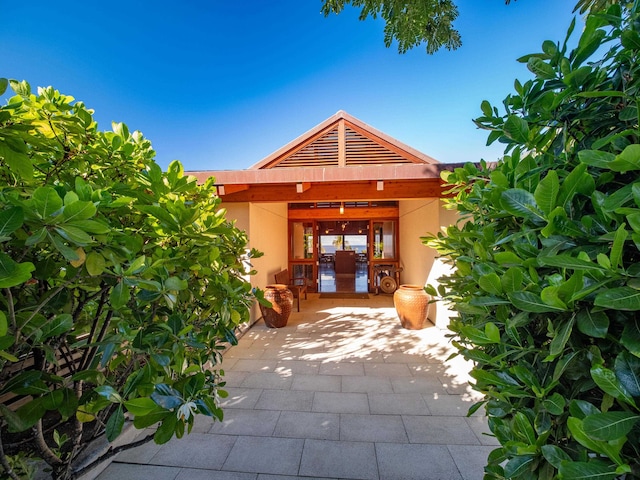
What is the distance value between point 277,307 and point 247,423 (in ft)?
8.48

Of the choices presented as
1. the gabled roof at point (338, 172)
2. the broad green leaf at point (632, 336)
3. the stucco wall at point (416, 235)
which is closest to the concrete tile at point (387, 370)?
the stucco wall at point (416, 235)

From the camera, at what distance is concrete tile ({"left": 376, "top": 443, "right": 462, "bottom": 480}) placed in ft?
5.84

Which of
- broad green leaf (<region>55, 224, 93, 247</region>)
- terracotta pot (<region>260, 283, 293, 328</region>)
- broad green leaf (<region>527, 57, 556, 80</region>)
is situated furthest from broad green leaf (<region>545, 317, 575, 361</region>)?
terracotta pot (<region>260, 283, 293, 328</region>)

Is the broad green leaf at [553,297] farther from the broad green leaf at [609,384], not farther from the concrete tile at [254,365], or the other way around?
the concrete tile at [254,365]

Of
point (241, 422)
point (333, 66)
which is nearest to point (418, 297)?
point (241, 422)

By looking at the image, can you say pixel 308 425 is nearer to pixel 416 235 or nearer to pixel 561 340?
pixel 561 340

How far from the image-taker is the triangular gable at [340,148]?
5516mm

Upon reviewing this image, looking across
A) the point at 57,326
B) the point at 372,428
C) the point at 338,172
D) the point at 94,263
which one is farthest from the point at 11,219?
the point at 338,172

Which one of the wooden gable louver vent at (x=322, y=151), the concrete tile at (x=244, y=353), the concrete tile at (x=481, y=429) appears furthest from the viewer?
the wooden gable louver vent at (x=322, y=151)

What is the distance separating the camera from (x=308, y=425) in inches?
89.7

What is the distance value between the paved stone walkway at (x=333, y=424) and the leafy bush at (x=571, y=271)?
0.84 m

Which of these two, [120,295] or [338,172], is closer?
[120,295]

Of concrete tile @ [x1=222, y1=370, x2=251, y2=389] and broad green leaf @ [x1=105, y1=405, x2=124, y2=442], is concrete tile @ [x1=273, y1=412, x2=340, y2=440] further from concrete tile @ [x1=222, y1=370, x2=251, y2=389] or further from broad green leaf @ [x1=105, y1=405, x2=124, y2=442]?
broad green leaf @ [x1=105, y1=405, x2=124, y2=442]

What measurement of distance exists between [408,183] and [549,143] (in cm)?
381
